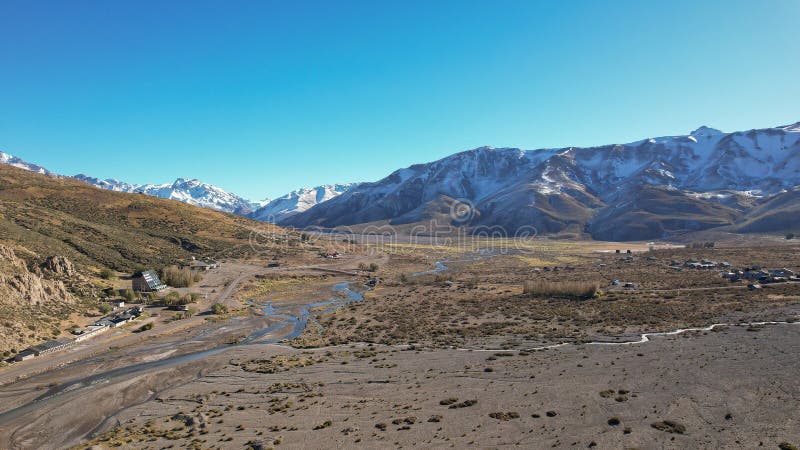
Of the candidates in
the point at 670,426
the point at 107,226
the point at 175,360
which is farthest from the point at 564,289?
the point at 107,226

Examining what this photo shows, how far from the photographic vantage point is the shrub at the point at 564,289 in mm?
71000

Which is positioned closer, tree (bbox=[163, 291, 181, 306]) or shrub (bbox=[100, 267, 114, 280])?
tree (bbox=[163, 291, 181, 306])

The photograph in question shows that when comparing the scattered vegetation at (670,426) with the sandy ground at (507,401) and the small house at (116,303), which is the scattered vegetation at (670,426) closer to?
the sandy ground at (507,401)

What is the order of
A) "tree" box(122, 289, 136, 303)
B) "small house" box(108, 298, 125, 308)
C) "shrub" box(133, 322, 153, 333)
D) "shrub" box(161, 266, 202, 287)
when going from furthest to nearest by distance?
"shrub" box(161, 266, 202, 287)
"tree" box(122, 289, 136, 303)
"small house" box(108, 298, 125, 308)
"shrub" box(133, 322, 153, 333)

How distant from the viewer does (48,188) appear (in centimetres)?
13412

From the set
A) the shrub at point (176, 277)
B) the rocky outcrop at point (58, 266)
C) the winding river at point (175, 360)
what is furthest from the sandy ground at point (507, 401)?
the shrub at point (176, 277)

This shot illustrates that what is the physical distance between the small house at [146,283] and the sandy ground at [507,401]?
153ft

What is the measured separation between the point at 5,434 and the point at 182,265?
77.9 metres

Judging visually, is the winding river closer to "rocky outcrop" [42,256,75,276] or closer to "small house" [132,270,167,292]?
"small house" [132,270,167,292]

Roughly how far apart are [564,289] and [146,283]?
273 ft

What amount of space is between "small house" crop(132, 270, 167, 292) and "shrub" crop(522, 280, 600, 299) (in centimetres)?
7646

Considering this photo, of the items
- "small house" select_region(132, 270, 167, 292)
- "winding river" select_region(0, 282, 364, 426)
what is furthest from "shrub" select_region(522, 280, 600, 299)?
"small house" select_region(132, 270, 167, 292)

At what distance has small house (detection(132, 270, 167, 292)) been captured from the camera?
255 feet

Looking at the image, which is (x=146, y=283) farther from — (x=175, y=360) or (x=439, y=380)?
(x=439, y=380)
